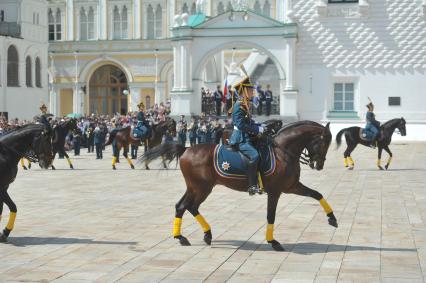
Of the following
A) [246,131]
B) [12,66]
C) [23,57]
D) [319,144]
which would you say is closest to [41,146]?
[246,131]

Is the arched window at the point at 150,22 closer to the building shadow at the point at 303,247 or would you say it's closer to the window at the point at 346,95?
the window at the point at 346,95

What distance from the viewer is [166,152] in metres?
11.7

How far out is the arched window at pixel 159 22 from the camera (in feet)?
190

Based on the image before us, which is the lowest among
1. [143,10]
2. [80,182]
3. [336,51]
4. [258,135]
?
[80,182]

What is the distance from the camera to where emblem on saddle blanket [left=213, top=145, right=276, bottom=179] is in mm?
11180

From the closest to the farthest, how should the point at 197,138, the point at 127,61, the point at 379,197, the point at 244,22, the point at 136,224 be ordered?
the point at 136,224
the point at 379,197
the point at 197,138
the point at 244,22
the point at 127,61

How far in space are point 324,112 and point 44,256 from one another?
109 ft

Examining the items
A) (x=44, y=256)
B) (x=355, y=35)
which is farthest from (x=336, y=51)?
(x=44, y=256)

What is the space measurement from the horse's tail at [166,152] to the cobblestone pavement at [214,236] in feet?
4.06

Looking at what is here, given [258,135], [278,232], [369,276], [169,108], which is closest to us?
[369,276]

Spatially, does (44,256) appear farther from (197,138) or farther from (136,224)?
(197,138)

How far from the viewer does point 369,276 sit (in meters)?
9.20

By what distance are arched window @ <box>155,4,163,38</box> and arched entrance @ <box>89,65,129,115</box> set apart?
405 cm

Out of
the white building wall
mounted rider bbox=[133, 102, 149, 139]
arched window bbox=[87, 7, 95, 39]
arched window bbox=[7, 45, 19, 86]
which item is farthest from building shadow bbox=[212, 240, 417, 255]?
arched window bbox=[87, 7, 95, 39]
